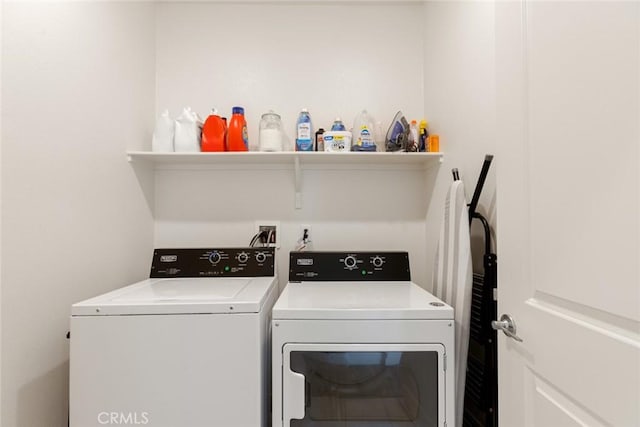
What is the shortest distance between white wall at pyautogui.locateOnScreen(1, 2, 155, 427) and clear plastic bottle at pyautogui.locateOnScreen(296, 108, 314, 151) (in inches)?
35.0

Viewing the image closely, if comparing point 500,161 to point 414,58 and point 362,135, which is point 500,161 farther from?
point 414,58

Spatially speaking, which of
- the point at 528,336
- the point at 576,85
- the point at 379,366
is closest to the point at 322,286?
the point at 379,366

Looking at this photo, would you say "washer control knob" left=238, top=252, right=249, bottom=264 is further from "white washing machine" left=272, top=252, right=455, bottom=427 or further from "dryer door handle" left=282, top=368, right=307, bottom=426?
"dryer door handle" left=282, top=368, right=307, bottom=426

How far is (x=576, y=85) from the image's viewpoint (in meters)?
0.76

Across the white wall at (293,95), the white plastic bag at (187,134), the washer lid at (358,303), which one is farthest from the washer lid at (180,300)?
the white plastic bag at (187,134)

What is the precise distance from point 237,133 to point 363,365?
1.34 m

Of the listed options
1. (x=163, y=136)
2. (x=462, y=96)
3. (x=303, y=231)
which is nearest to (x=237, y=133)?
(x=163, y=136)

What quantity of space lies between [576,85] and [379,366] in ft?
3.24

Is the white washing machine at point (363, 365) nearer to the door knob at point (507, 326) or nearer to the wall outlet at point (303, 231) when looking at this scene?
the door knob at point (507, 326)

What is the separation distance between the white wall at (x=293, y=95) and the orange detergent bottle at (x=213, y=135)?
0.25 m

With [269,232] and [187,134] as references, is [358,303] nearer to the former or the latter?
[269,232]

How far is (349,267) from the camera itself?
1719 mm

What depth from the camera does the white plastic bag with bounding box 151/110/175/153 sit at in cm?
187
